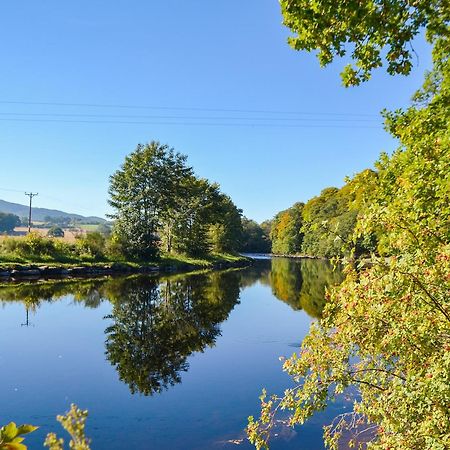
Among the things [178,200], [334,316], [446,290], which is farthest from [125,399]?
[178,200]

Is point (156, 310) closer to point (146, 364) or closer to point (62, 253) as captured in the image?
point (146, 364)

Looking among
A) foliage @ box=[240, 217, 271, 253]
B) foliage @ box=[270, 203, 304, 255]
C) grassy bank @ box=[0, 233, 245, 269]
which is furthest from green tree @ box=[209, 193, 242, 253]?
foliage @ box=[240, 217, 271, 253]

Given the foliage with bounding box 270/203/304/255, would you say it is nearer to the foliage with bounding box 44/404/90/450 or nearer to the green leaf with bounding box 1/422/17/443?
the foliage with bounding box 44/404/90/450

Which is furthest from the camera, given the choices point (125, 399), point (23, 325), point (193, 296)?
point (193, 296)

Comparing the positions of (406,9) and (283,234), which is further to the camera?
(283,234)

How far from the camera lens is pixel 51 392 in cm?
1274

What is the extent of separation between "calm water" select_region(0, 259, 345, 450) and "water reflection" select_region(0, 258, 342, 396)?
0.07m

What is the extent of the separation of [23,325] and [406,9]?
2178cm

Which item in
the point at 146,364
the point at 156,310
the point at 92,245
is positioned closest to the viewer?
the point at 146,364

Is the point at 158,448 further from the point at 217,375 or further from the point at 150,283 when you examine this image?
the point at 150,283

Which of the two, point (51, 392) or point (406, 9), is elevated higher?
point (406, 9)

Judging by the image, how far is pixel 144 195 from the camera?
59.8 metres

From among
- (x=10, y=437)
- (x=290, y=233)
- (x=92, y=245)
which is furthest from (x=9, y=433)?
(x=290, y=233)

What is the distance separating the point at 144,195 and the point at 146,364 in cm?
4620
